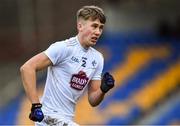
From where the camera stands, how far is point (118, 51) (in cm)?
1528

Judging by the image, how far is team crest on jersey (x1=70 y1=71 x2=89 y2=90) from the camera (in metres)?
6.11

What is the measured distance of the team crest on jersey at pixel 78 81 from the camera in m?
6.11

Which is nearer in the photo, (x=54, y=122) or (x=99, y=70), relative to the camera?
(x=54, y=122)

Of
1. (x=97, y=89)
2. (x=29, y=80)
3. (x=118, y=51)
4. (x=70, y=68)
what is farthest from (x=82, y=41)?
(x=118, y=51)

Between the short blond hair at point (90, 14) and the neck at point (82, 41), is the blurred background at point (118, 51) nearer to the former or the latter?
the neck at point (82, 41)

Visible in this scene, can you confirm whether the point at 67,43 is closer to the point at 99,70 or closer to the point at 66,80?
the point at 66,80

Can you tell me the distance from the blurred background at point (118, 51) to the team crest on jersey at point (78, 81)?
7538 millimetres

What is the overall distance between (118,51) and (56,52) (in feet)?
30.6

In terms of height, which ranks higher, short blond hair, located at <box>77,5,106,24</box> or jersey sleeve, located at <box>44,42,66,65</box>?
short blond hair, located at <box>77,5,106,24</box>

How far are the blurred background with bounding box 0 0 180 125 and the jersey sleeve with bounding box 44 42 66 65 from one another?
7694 mm

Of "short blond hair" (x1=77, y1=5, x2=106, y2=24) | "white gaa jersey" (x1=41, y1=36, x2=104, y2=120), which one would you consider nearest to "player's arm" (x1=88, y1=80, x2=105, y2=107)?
"white gaa jersey" (x1=41, y1=36, x2=104, y2=120)

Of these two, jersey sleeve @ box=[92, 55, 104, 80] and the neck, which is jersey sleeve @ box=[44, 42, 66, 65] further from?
jersey sleeve @ box=[92, 55, 104, 80]

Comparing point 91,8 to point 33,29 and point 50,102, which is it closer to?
point 50,102

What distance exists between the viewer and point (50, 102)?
614 centimetres
